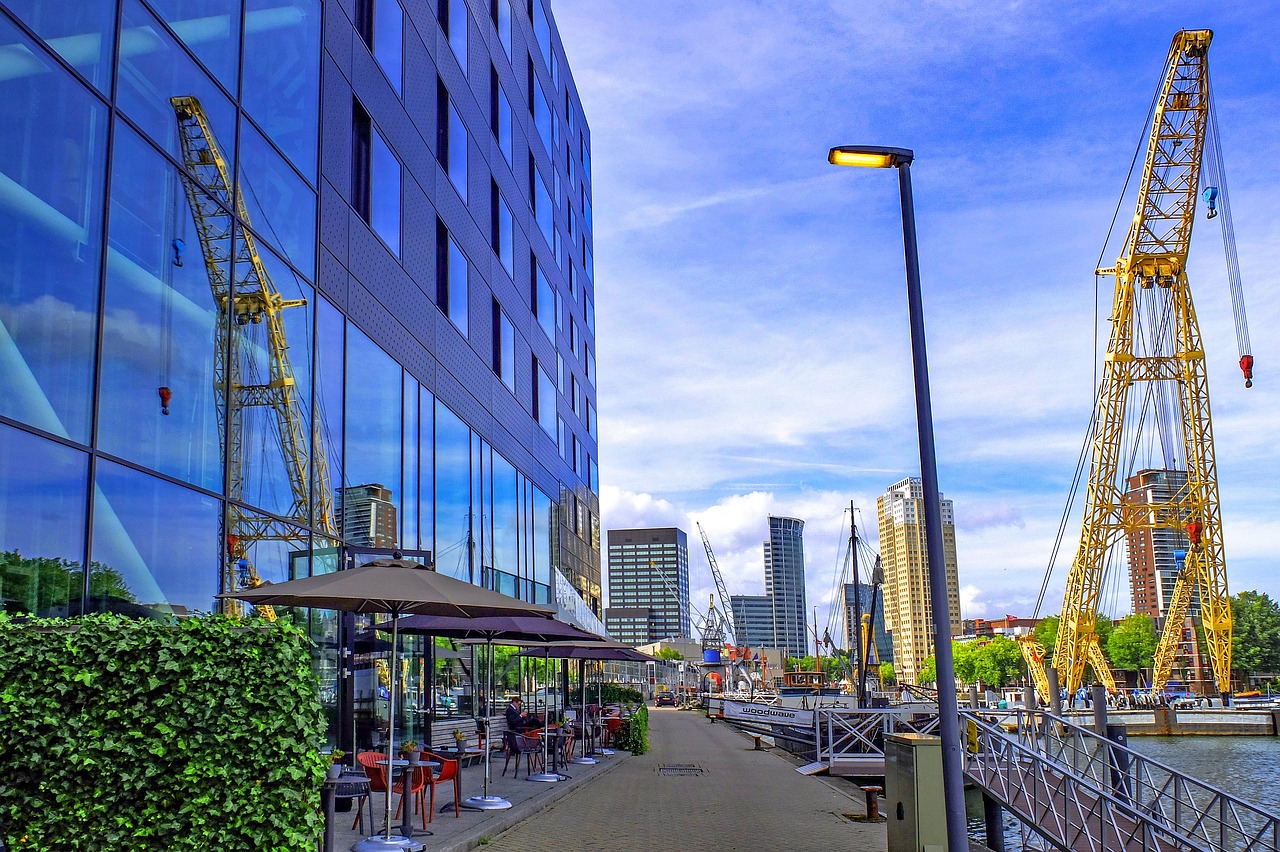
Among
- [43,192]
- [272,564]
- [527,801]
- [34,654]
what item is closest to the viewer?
[34,654]

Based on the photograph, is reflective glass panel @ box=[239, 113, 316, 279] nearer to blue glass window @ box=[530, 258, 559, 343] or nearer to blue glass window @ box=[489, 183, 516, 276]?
blue glass window @ box=[489, 183, 516, 276]

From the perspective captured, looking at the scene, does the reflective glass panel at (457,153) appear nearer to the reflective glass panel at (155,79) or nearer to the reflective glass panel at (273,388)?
the reflective glass panel at (273,388)

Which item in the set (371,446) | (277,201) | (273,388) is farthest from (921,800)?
(277,201)

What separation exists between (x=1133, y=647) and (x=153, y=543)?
440 feet

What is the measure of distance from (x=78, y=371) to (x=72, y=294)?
745 millimetres

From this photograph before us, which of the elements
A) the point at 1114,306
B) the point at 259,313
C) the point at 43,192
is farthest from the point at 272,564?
the point at 1114,306

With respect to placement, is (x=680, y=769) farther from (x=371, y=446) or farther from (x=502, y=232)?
(x=502, y=232)

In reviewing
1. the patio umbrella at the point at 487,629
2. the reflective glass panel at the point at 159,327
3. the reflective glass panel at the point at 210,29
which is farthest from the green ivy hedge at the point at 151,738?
the reflective glass panel at the point at 210,29

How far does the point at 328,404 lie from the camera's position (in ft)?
54.5

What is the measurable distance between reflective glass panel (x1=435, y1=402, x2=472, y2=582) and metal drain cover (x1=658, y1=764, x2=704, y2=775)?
613 cm

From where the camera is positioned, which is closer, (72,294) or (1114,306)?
(72,294)

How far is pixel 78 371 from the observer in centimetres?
1016

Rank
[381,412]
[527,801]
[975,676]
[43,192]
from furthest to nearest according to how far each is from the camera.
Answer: [975,676] < [381,412] < [527,801] < [43,192]

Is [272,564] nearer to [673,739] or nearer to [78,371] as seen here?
[78,371]
